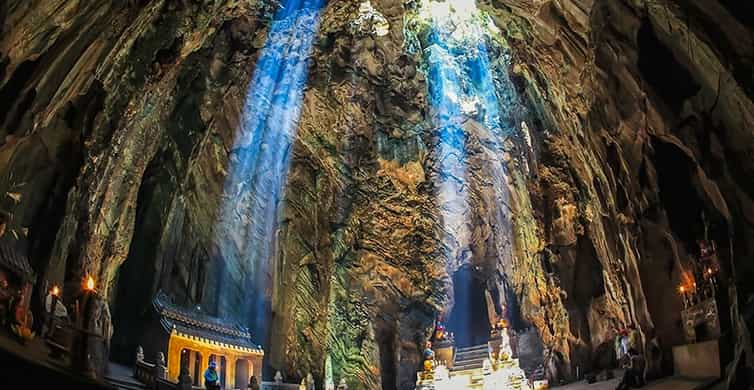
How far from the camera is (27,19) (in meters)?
9.91

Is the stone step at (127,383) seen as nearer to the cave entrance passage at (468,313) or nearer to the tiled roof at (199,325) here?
the tiled roof at (199,325)

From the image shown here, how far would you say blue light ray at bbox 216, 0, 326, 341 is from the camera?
24.7m

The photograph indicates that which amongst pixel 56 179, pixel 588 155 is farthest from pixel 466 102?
pixel 56 179

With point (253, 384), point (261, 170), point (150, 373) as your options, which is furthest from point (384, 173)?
point (150, 373)

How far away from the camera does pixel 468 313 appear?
35688 millimetres

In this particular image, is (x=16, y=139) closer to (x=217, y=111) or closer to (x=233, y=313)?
(x=217, y=111)

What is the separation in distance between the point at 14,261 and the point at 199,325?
36.6ft

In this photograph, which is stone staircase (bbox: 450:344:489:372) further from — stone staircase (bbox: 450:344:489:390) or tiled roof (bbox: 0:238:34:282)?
tiled roof (bbox: 0:238:34:282)

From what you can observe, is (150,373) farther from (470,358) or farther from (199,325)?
(470,358)

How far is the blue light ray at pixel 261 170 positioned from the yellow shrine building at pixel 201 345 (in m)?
1.76

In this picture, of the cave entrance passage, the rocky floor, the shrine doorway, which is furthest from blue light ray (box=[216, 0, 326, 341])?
the rocky floor

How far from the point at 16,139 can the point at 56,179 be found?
320 cm

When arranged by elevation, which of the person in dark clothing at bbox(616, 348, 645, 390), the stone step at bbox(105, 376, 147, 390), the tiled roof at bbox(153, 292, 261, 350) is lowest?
the person in dark clothing at bbox(616, 348, 645, 390)

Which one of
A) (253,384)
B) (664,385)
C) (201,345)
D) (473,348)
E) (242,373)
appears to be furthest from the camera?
(473,348)
